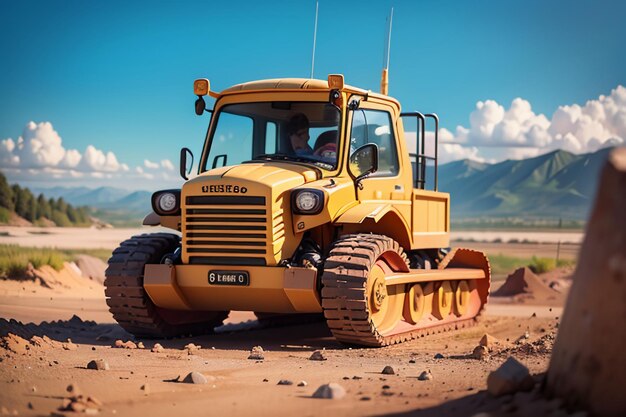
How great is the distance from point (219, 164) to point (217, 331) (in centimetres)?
263

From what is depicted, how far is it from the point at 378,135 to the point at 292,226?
2040 millimetres

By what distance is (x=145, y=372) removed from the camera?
899 centimetres

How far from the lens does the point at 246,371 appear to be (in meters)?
9.20

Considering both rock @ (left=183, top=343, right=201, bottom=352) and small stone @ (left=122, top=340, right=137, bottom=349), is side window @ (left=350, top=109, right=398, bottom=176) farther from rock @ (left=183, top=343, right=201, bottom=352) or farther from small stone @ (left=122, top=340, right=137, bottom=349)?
small stone @ (left=122, top=340, right=137, bottom=349)

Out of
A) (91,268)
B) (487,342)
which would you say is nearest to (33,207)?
(91,268)

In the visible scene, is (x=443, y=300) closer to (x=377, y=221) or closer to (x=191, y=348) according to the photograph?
(x=377, y=221)

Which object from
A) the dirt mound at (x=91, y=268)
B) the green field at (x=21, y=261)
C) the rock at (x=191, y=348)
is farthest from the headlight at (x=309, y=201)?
the dirt mound at (x=91, y=268)

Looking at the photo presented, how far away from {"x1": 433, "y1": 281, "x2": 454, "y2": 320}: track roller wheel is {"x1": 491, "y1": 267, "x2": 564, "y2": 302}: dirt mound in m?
6.93

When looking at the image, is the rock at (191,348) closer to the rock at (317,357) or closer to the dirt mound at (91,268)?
the rock at (317,357)

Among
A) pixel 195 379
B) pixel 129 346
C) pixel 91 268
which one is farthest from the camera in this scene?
pixel 91 268

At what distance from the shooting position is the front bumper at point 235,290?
1110cm

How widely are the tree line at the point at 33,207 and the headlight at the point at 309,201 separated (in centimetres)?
3911

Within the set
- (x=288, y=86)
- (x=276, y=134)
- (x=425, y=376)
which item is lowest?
(x=425, y=376)

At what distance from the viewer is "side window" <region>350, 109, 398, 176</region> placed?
12.3 meters
